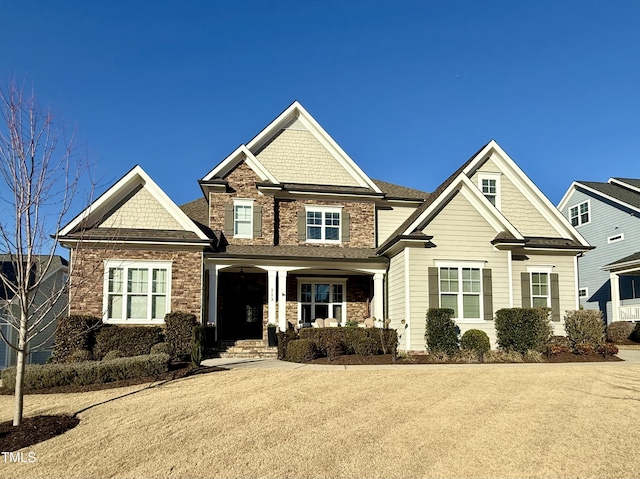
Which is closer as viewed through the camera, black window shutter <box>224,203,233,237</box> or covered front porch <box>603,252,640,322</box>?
black window shutter <box>224,203,233,237</box>

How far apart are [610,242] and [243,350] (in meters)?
21.2

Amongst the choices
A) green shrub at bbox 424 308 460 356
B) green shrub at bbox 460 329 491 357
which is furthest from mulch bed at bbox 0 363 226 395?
green shrub at bbox 460 329 491 357

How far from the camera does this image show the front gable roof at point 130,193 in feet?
56.7

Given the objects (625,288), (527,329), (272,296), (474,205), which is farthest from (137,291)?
(625,288)

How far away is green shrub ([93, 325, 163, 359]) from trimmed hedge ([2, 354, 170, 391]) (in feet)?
11.9

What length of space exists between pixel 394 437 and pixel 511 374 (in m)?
5.91

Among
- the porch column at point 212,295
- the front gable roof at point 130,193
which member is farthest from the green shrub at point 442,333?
the front gable roof at point 130,193

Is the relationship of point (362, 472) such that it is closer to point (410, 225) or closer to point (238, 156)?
point (410, 225)

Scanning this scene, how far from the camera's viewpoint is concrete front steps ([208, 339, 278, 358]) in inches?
665

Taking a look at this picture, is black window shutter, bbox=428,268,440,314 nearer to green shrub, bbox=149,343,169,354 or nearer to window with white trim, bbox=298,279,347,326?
window with white trim, bbox=298,279,347,326

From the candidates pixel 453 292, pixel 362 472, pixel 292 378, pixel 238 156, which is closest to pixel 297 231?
pixel 238 156

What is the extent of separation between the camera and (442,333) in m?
15.8

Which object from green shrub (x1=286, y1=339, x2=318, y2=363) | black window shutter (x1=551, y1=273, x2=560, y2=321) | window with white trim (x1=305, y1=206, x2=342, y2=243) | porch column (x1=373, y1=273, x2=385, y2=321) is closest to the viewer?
green shrub (x1=286, y1=339, x2=318, y2=363)

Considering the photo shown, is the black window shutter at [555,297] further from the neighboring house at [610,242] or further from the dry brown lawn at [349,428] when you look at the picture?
the dry brown lawn at [349,428]
